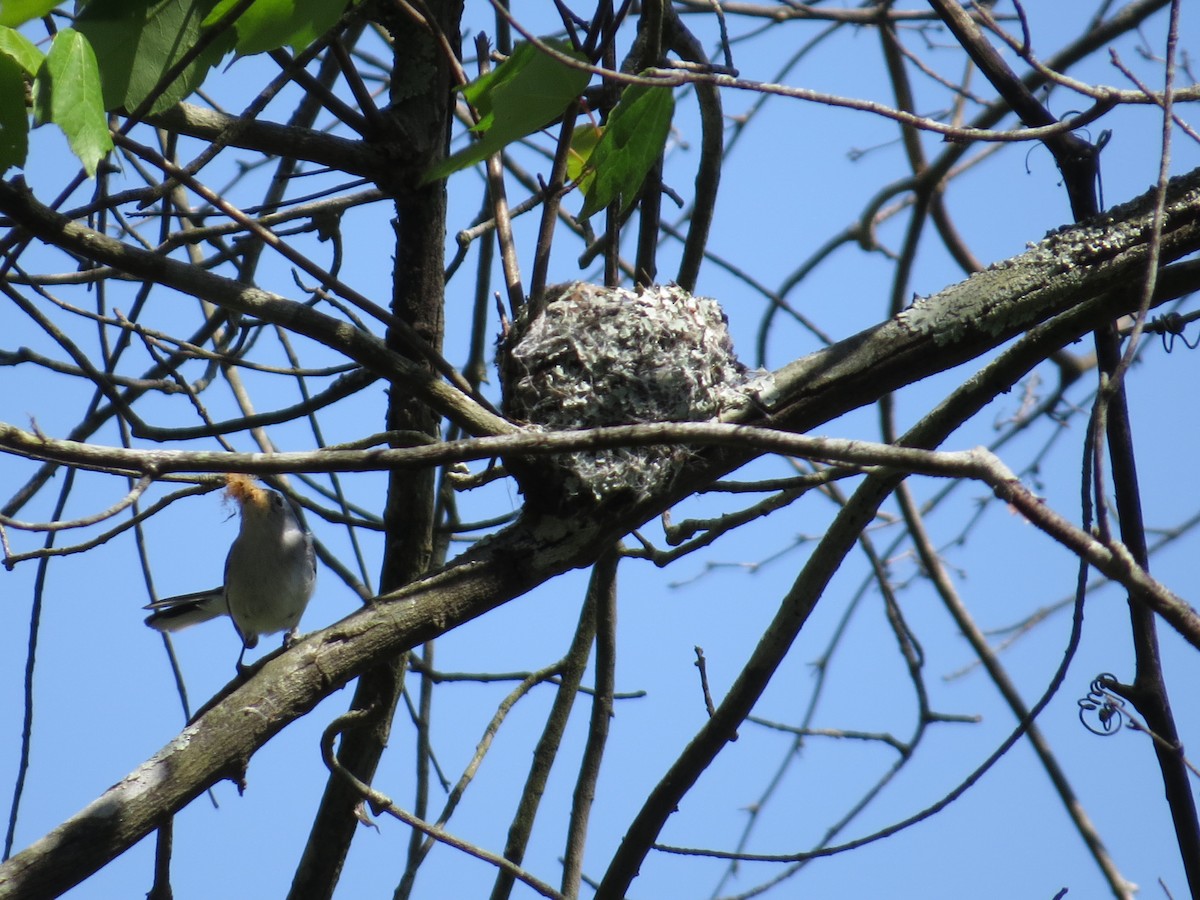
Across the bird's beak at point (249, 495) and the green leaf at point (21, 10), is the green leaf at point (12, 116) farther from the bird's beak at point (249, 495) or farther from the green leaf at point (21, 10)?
the bird's beak at point (249, 495)

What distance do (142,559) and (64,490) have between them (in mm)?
415

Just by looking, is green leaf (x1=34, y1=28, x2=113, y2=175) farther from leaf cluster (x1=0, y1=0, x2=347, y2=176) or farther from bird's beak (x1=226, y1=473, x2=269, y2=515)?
bird's beak (x1=226, y1=473, x2=269, y2=515)

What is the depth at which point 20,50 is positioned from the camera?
1.50m

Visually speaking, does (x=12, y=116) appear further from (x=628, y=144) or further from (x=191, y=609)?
(x=191, y=609)

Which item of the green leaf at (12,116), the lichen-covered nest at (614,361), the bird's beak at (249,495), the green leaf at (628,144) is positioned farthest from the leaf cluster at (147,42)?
the bird's beak at (249,495)

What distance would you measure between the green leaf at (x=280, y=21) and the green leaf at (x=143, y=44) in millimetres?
51

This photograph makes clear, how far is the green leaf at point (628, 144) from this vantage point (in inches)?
80.3

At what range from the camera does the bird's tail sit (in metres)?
4.39

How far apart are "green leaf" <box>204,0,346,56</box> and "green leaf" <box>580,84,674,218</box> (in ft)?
1.78

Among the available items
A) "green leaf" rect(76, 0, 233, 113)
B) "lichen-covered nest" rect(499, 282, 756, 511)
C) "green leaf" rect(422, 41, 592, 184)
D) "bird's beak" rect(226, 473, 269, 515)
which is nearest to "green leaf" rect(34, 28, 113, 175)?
"green leaf" rect(76, 0, 233, 113)

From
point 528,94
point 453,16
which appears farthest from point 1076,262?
point 453,16

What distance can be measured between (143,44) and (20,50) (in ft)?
0.68

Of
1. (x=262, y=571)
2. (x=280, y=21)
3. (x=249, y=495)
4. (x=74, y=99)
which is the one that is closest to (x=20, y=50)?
(x=74, y=99)

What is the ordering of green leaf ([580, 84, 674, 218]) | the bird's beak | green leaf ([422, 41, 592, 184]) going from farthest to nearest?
the bird's beak, green leaf ([580, 84, 674, 218]), green leaf ([422, 41, 592, 184])
